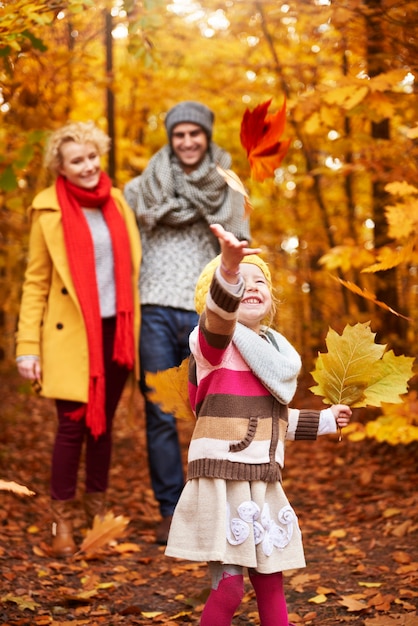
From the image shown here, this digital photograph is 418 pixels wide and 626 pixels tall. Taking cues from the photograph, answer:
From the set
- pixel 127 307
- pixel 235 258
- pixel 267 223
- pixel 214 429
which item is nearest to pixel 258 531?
pixel 214 429

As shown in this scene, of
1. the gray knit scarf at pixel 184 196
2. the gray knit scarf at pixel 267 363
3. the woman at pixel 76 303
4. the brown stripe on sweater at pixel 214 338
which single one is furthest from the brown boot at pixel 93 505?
the brown stripe on sweater at pixel 214 338

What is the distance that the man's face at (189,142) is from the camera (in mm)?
3982

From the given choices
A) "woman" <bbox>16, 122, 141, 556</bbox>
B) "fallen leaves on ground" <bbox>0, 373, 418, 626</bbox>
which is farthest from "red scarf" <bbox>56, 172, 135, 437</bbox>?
"fallen leaves on ground" <bbox>0, 373, 418, 626</bbox>

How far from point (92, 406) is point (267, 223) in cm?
656

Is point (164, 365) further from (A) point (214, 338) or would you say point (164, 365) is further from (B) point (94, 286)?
(A) point (214, 338)

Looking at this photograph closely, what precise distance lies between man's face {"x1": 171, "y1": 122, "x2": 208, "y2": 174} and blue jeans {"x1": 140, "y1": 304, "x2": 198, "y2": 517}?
Result: 0.87m

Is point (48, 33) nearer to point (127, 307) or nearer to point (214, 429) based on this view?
point (127, 307)

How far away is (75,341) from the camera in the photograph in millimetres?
3834

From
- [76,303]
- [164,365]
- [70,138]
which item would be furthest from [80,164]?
[164,365]

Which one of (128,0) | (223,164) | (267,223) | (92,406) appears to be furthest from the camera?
(267,223)

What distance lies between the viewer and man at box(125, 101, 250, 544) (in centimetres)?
391

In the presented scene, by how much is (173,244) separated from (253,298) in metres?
1.76

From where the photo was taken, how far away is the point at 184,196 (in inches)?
156

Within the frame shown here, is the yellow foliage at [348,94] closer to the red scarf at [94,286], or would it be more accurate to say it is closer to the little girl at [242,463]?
the red scarf at [94,286]
